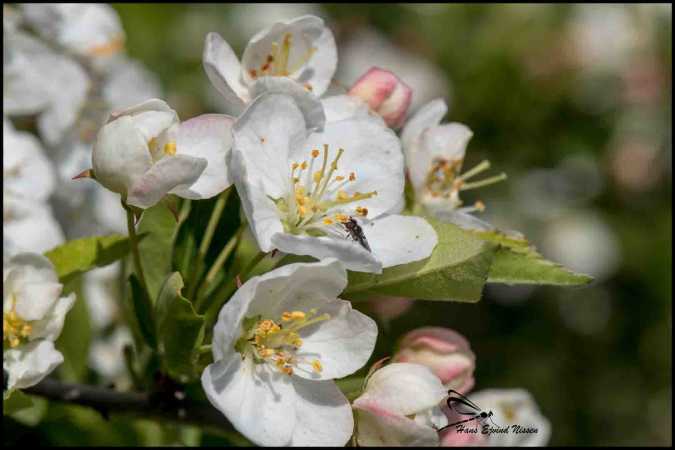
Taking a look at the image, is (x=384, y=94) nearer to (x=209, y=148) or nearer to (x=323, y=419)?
(x=209, y=148)

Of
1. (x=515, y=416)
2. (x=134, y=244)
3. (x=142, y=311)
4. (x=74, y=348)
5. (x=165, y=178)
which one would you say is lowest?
(x=515, y=416)

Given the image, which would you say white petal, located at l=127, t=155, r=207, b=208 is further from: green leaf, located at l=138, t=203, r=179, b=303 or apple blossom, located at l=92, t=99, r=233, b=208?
green leaf, located at l=138, t=203, r=179, b=303

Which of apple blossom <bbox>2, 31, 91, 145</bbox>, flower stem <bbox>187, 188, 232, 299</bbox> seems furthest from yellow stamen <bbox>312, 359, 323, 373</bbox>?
apple blossom <bbox>2, 31, 91, 145</bbox>

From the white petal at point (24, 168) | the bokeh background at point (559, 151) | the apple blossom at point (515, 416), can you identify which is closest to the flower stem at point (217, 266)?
the apple blossom at point (515, 416)

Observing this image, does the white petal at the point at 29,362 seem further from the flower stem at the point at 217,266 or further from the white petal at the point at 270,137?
the white petal at the point at 270,137

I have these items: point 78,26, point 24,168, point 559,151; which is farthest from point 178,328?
point 559,151

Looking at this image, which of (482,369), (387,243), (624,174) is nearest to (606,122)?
(624,174)
